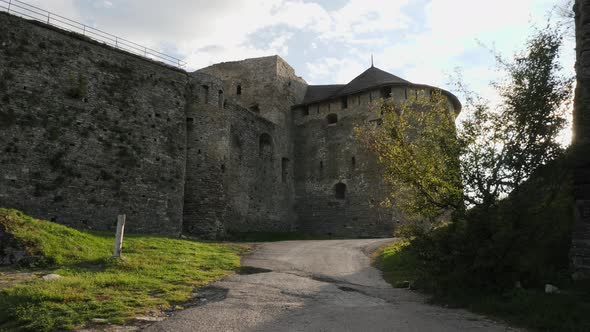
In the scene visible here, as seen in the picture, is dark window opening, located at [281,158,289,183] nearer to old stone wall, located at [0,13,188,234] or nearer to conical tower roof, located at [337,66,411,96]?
conical tower roof, located at [337,66,411,96]

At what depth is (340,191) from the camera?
29.2 m

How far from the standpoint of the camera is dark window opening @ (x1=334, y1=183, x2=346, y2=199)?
1135 inches

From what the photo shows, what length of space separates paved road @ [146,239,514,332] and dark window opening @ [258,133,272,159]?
51.8 feet

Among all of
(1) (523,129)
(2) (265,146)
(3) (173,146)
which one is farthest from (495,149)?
(2) (265,146)

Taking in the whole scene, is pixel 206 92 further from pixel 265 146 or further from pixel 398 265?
pixel 398 265

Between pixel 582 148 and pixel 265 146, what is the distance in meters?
20.6

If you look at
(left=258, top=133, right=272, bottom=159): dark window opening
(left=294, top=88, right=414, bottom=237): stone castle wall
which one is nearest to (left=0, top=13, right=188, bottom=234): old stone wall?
(left=258, top=133, right=272, bottom=159): dark window opening

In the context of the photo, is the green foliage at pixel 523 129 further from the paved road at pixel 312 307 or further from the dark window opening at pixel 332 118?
the dark window opening at pixel 332 118

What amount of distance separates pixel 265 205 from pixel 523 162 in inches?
739

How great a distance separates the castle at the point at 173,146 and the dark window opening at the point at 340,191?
5.4 inches

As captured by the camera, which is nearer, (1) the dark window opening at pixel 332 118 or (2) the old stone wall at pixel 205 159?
(2) the old stone wall at pixel 205 159

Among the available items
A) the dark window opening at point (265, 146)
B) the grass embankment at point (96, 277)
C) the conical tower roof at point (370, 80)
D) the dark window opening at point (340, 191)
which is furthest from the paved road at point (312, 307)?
the conical tower roof at point (370, 80)

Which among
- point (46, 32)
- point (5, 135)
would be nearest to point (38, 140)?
point (5, 135)

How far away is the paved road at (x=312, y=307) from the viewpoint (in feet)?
20.0
